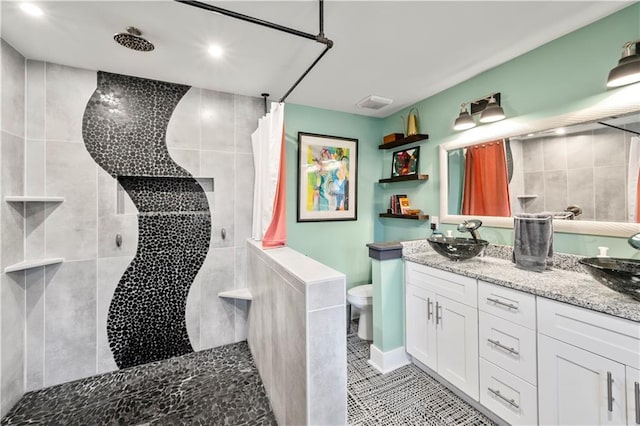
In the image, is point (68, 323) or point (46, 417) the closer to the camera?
point (46, 417)

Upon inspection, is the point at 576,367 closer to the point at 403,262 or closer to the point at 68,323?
the point at 403,262

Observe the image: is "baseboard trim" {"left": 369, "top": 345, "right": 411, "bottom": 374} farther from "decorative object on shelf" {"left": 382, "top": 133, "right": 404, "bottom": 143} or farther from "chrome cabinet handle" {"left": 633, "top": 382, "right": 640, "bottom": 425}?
"decorative object on shelf" {"left": 382, "top": 133, "right": 404, "bottom": 143}

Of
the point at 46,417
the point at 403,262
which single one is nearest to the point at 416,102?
the point at 403,262

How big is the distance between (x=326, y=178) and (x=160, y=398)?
2.40 m

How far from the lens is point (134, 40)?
171 cm

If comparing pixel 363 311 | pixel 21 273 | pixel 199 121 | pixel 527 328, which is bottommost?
pixel 363 311

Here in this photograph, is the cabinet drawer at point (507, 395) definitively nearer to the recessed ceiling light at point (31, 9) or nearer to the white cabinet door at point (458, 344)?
the white cabinet door at point (458, 344)

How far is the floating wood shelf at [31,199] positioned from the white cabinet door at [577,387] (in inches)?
128

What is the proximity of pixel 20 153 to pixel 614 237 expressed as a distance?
3.93 metres

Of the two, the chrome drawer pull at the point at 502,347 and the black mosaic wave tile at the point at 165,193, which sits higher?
the black mosaic wave tile at the point at 165,193

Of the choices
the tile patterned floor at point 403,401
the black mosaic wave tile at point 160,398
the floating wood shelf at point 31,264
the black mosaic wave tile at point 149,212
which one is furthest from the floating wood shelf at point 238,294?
the floating wood shelf at point 31,264

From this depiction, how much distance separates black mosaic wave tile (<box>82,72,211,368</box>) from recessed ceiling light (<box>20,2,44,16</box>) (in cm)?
67

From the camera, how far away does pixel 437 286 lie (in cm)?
196

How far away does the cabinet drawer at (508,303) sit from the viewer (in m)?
1.43
